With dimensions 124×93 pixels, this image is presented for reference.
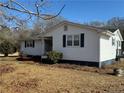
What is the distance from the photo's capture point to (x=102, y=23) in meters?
58.8

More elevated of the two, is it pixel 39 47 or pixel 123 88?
pixel 39 47

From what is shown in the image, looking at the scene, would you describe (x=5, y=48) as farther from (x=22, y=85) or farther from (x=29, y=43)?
(x=22, y=85)

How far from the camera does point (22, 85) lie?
948 centimetres

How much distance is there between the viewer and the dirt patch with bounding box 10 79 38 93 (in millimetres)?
8766

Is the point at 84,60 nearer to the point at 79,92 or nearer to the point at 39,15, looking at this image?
the point at 79,92

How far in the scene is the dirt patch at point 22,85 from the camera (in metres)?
8.77

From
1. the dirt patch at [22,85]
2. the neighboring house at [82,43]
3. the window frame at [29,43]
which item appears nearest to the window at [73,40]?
the neighboring house at [82,43]

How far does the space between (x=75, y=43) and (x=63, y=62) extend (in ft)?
7.67

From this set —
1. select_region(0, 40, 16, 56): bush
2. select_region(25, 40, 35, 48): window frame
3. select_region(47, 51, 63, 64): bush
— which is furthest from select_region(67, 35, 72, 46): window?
select_region(0, 40, 16, 56): bush

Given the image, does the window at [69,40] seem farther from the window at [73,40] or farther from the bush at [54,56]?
the bush at [54,56]

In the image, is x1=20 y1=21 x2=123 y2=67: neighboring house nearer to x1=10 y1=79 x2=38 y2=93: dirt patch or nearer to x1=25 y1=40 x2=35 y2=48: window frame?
x1=25 y1=40 x2=35 y2=48: window frame

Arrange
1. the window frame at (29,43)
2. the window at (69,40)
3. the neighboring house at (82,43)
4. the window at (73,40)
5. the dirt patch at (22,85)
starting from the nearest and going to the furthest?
the dirt patch at (22,85) < the neighboring house at (82,43) < the window at (73,40) < the window at (69,40) < the window frame at (29,43)

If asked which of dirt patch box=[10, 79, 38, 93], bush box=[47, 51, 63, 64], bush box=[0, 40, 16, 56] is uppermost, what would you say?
bush box=[0, 40, 16, 56]

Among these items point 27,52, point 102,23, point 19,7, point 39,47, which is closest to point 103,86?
point 19,7
